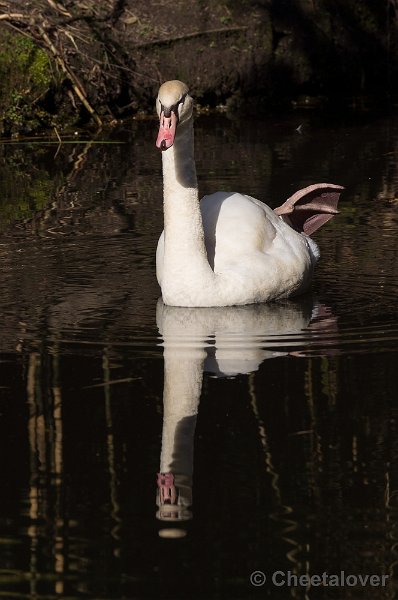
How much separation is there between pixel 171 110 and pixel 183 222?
680mm

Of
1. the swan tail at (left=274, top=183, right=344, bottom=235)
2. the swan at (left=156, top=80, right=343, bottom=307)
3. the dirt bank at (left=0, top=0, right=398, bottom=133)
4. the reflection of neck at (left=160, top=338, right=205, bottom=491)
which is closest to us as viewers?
the reflection of neck at (left=160, top=338, right=205, bottom=491)

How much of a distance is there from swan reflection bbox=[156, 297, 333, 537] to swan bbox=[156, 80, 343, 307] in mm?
112

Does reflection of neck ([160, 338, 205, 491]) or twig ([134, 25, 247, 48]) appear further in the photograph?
twig ([134, 25, 247, 48])

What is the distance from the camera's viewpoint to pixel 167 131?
26.6 ft

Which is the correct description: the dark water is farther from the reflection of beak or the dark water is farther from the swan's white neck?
the swan's white neck

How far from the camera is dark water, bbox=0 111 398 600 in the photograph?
4.84 metres

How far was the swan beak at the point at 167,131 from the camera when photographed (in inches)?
313

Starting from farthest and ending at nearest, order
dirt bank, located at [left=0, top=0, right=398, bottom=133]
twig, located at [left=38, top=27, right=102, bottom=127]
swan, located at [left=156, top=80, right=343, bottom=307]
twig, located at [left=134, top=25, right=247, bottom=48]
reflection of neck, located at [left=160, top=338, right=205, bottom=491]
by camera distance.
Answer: twig, located at [left=134, top=25, right=247, bottom=48]
dirt bank, located at [left=0, top=0, right=398, bottom=133]
twig, located at [left=38, top=27, right=102, bottom=127]
swan, located at [left=156, top=80, right=343, bottom=307]
reflection of neck, located at [left=160, top=338, right=205, bottom=491]

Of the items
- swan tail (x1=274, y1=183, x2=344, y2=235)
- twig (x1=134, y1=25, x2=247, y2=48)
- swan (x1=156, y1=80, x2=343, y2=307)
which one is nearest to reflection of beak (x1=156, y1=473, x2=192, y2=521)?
swan (x1=156, y1=80, x2=343, y2=307)

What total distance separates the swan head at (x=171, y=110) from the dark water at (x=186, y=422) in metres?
1.00

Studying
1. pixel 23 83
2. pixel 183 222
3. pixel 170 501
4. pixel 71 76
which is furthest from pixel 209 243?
pixel 23 83

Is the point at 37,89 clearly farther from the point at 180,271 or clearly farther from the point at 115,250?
the point at 180,271

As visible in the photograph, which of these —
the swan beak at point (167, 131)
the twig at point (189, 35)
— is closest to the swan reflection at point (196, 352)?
the swan beak at point (167, 131)

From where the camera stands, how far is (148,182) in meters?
13.1
